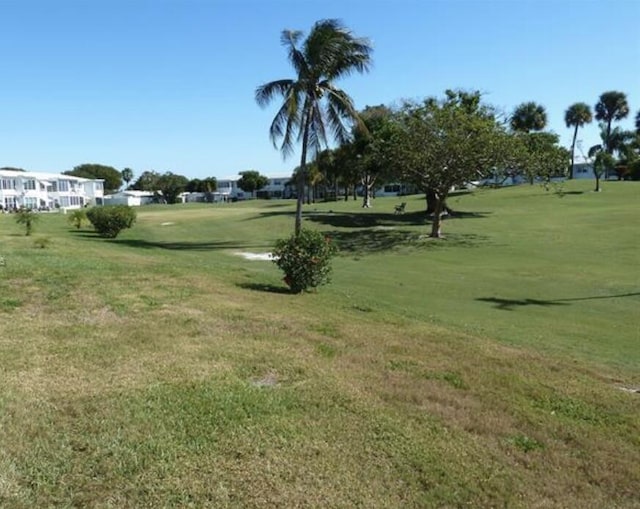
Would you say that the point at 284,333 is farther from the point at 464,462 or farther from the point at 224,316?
the point at 464,462

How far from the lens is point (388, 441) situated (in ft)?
15.3

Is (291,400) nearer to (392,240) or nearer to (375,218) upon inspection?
(392,240)

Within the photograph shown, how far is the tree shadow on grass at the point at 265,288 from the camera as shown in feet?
43.1

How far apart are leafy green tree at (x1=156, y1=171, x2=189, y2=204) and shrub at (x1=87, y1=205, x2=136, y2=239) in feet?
314

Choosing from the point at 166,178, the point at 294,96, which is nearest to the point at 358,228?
the point at 294,96

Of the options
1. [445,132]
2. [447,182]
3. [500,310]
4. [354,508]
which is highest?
[445,132]

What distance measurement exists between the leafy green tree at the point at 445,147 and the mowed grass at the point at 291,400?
20198mm

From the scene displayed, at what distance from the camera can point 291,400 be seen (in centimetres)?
532

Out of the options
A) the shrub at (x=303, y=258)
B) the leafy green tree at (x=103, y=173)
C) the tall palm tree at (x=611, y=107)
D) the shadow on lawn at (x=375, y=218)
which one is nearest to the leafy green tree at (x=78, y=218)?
the shadow on lawn at (x=375, y=218)

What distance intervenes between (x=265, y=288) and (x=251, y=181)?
12077 centimetres

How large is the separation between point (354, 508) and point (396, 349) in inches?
160

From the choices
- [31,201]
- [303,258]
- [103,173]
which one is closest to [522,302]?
[303,258]

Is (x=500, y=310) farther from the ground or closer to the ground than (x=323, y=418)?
closer to the ground

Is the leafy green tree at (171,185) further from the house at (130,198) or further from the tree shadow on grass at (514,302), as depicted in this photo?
the tree shadow on grass at (514,302)
